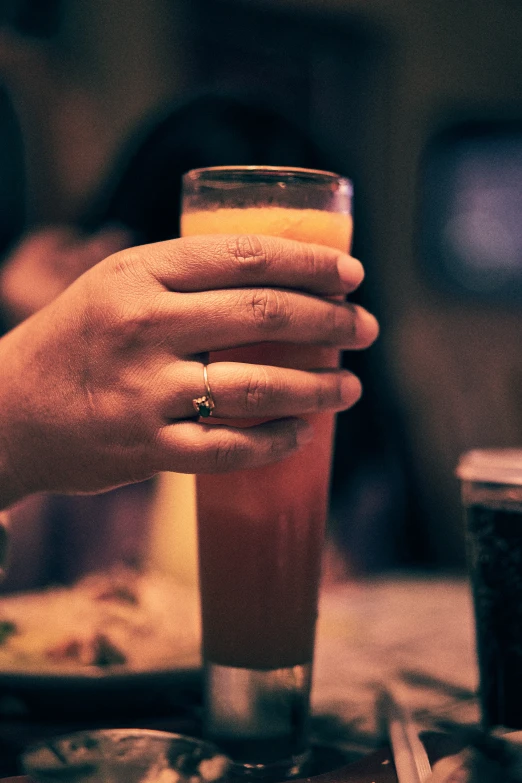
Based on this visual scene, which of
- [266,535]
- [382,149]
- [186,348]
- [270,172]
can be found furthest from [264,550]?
[382,149]

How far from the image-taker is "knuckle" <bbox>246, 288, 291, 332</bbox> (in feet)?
2.42

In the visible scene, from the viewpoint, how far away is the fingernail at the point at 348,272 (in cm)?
79

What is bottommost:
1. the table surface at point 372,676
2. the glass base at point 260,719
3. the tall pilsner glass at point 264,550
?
the table surface at point 372,676

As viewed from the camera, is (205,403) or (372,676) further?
(372,676)

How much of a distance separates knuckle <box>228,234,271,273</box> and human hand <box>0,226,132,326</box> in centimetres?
177

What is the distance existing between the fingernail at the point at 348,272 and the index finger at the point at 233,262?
29 millimetres

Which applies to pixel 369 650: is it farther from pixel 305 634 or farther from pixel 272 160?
pixel 272 160

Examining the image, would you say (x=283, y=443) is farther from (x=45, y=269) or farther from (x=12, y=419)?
(x=45, y=269)

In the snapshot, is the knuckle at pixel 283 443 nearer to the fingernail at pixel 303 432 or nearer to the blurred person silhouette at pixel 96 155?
the fingernail at pixel 303 432

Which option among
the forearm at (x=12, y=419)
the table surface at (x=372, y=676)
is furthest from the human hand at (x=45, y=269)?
the forearm at (x=12, y=419)

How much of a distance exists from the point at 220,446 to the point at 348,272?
217mm

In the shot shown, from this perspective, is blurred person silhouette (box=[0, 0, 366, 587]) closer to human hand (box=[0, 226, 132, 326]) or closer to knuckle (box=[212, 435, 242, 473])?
human hand (box=[0, 226, 132, 326])

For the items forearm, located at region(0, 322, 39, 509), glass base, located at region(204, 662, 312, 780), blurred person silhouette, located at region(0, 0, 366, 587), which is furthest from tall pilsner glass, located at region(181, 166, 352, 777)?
blurred person silhouette, located at region(0, 0, 366, 587)

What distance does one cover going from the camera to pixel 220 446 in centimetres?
75
